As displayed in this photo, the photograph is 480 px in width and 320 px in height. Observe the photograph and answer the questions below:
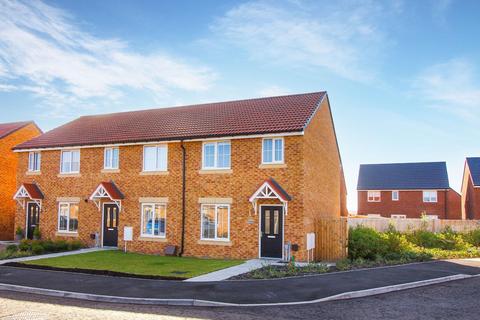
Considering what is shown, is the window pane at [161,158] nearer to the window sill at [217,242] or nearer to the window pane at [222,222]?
the window pane at [222,222]

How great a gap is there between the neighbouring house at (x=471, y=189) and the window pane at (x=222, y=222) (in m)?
29.8

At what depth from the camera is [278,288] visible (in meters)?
12.6

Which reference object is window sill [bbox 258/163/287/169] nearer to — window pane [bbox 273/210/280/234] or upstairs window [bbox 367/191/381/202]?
window pane [bbox 273/210/280/234]

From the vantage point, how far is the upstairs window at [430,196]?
45688 millimetres

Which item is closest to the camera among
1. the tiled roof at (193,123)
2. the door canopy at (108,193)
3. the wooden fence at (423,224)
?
the tiled roof at (193,123)

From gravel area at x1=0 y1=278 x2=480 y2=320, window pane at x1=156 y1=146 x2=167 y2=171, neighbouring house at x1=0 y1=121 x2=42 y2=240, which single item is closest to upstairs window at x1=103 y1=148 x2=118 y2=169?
window pane at x1=156 y1=146 x2=167 y2=171

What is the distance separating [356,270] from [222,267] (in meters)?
4.91

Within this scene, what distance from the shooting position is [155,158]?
22.4 meters

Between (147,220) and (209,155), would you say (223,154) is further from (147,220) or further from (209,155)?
(147,220)

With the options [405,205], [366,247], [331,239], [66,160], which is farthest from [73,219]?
[405,205]

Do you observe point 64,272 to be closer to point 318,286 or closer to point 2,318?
point 2,318

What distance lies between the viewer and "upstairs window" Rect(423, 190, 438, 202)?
4569cm

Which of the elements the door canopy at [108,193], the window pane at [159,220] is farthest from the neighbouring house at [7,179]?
the window pane at [159,220]

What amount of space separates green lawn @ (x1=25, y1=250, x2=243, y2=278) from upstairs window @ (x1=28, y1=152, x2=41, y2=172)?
8.49 m
